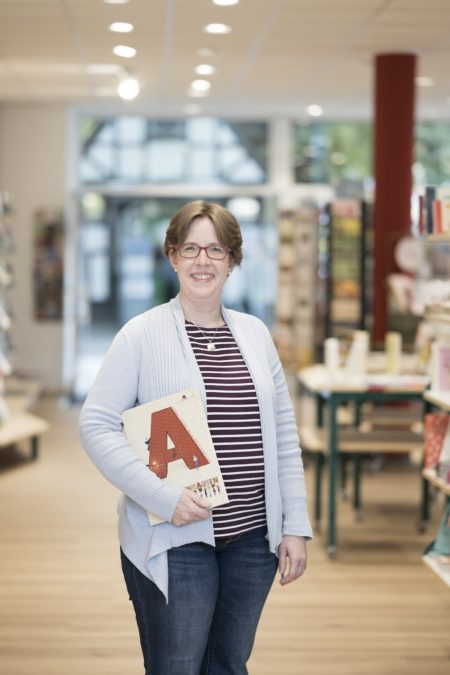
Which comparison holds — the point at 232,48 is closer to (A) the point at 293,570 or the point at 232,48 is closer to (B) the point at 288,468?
(B) the point at 288,468

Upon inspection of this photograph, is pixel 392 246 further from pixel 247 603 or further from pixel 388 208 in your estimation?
pixel 247 603

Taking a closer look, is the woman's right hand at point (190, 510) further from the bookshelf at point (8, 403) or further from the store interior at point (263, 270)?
the bookshelf at point (8, 403)

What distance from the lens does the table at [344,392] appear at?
Answer: 19.7 feet

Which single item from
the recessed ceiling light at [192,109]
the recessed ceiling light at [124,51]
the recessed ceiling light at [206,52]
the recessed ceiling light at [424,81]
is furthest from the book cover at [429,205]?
the recessed ceiling light at [192,109]

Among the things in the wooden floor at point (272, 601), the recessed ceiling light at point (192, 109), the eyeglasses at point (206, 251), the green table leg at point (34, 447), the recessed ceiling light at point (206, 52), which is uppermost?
the recessed ceiling light at point (192, 109)

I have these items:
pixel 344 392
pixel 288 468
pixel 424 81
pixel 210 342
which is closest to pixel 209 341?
pixel 210 342

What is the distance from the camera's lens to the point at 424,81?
977 cm

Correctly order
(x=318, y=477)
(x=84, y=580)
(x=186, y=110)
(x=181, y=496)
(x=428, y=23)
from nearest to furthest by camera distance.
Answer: (x=181, y=496) → (x=84, y=580) → (x=318, y=477) → (x=428, y=23) → (x=186, y=110)

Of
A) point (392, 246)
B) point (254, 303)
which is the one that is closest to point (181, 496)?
point (392, 246)

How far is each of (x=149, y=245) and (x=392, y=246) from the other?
221 inches

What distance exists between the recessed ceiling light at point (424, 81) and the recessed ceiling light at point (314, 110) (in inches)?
69.2

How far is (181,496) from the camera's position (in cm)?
255

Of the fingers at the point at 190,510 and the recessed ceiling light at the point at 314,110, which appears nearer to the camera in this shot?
the fingers at the point at 190,510

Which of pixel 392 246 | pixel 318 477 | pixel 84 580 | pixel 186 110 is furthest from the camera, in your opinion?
pixel 186 110
